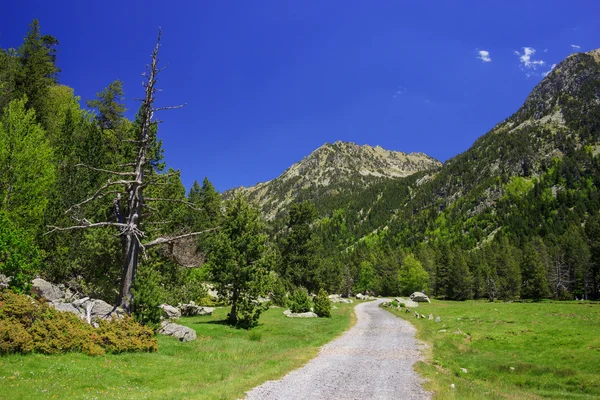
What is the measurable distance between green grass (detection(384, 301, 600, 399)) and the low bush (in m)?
14.8

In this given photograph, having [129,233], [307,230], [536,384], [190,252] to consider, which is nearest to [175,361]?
[129,233]

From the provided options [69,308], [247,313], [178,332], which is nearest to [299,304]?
[247,313]

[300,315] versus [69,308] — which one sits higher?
[69,308]

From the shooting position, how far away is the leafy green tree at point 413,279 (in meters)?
109

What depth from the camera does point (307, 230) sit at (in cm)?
5966

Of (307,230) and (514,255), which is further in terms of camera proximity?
(514,255)

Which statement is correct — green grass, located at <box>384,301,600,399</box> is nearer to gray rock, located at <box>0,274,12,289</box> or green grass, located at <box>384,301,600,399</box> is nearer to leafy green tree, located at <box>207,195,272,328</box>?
leafy green tree, located at <box>207,195,272,328</box>

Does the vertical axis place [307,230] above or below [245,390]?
above

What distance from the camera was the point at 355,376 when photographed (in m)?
15.5

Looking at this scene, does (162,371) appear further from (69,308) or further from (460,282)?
(460,282)

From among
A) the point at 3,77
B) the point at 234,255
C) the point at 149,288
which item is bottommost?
the point at 149,288

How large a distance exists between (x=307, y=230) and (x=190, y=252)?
24149 millimetres

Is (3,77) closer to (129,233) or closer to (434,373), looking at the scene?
(129,233)

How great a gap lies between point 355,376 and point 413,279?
102 metres
